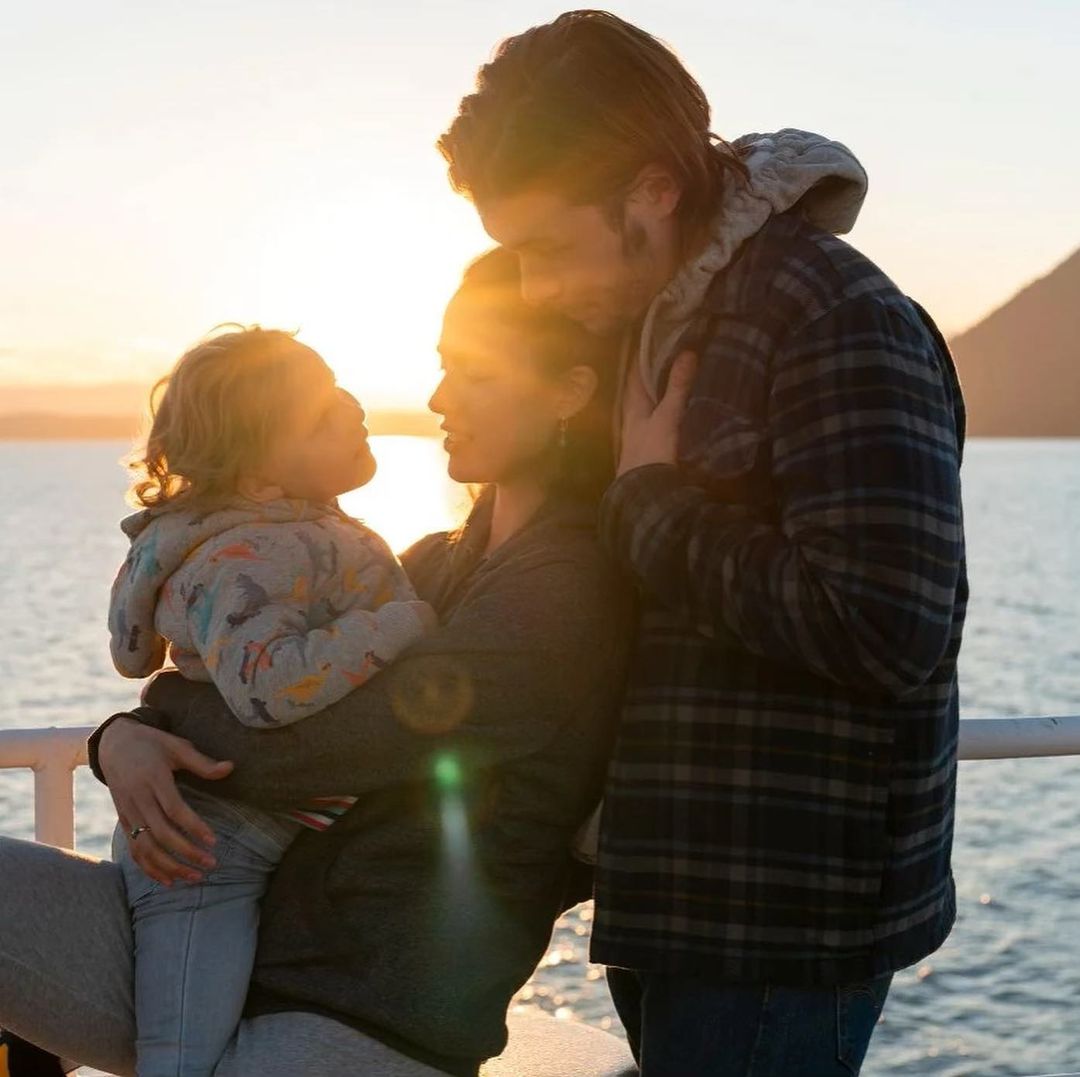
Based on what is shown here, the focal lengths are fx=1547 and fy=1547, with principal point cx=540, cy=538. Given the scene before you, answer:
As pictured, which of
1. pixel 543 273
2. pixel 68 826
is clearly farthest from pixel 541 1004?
pixel 543 273

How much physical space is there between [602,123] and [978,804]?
655 inches

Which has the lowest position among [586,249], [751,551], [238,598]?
[238,598]

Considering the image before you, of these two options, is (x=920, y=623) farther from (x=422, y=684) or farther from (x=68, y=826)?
(x=68, y=826)

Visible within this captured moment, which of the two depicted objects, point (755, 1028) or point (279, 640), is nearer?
point (755, 1028)

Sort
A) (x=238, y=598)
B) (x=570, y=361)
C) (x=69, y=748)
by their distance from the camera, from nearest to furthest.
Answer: (x=238, y=598) < (x=570, y=361) < (x=69, y=748)

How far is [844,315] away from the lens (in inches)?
68.6

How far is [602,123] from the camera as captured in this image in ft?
6.20

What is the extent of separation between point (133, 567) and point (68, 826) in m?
0.57

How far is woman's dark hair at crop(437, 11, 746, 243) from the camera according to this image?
1.89m

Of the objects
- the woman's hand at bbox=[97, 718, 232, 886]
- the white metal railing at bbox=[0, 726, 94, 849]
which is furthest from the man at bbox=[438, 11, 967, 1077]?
the white metal railing at bbox=[0, 726, 94, 849]

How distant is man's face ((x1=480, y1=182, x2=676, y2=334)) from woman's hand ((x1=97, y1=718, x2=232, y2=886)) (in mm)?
771

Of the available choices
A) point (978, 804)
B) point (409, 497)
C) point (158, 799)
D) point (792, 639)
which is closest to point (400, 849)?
point (158, 799)

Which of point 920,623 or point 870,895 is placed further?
point 870,895

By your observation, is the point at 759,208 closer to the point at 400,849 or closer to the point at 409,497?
the point at 400,849
